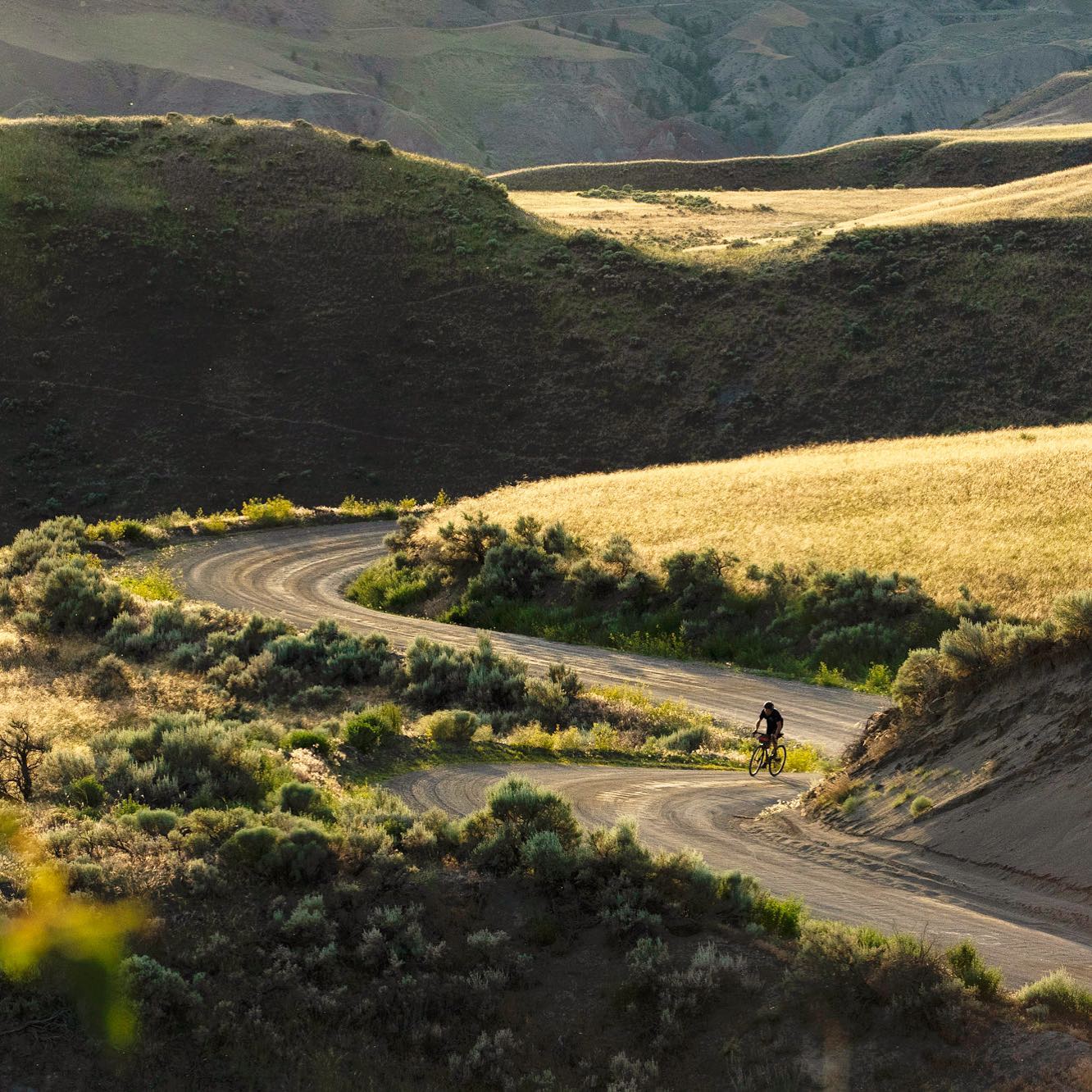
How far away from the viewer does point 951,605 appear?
28.1m

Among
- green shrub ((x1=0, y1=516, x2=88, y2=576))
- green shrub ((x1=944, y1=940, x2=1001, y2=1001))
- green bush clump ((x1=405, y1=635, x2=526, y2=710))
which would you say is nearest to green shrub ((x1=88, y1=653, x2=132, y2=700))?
green bush clump ((x1=405, y1=635, x2=526, y2=710))

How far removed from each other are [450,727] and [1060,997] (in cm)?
1391

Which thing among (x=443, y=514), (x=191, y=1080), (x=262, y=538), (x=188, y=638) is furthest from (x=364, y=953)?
(x=262, y=538)

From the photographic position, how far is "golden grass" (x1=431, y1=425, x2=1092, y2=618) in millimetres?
29734

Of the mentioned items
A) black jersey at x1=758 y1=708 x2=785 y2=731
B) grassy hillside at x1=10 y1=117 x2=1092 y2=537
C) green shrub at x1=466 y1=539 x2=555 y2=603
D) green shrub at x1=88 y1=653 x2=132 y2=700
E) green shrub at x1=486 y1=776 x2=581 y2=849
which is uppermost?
grassy hillside at x1=10 y1=117 x2=1092 y2=537

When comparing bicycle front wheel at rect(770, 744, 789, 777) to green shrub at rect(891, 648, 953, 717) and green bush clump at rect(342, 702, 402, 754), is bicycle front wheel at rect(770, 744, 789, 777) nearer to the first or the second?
green shrub at rect(891, 648, 953, 717)

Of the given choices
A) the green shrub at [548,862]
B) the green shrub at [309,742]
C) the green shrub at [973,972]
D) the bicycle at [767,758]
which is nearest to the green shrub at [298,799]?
the green shrub at [548,862]

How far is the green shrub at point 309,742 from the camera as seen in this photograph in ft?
64.0

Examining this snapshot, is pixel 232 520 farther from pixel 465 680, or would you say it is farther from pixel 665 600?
pixel 465 680

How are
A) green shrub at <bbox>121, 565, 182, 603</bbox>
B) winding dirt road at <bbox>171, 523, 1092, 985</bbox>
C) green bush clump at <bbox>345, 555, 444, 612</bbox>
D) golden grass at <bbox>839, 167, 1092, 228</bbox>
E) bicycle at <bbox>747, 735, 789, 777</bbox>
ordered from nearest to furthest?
winding dirt road at <bbox>171, 523, 1092, 985</bbox>, bicycle at <bbox>747, 735, 789, 777</bbox>, green shrub at <bbox>121, 565, 182, 603</bbox>, green bush clump at <bbox>345, 555, 444, 612</bbox>, golden grass at <bbox>839, 167, 1092, 228</bbox>

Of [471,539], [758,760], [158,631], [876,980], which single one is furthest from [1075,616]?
[471,539]

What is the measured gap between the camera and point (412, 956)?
1102 centimetres

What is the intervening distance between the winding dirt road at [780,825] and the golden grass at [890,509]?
494 cm

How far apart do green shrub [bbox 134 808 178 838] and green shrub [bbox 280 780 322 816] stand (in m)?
1.49
